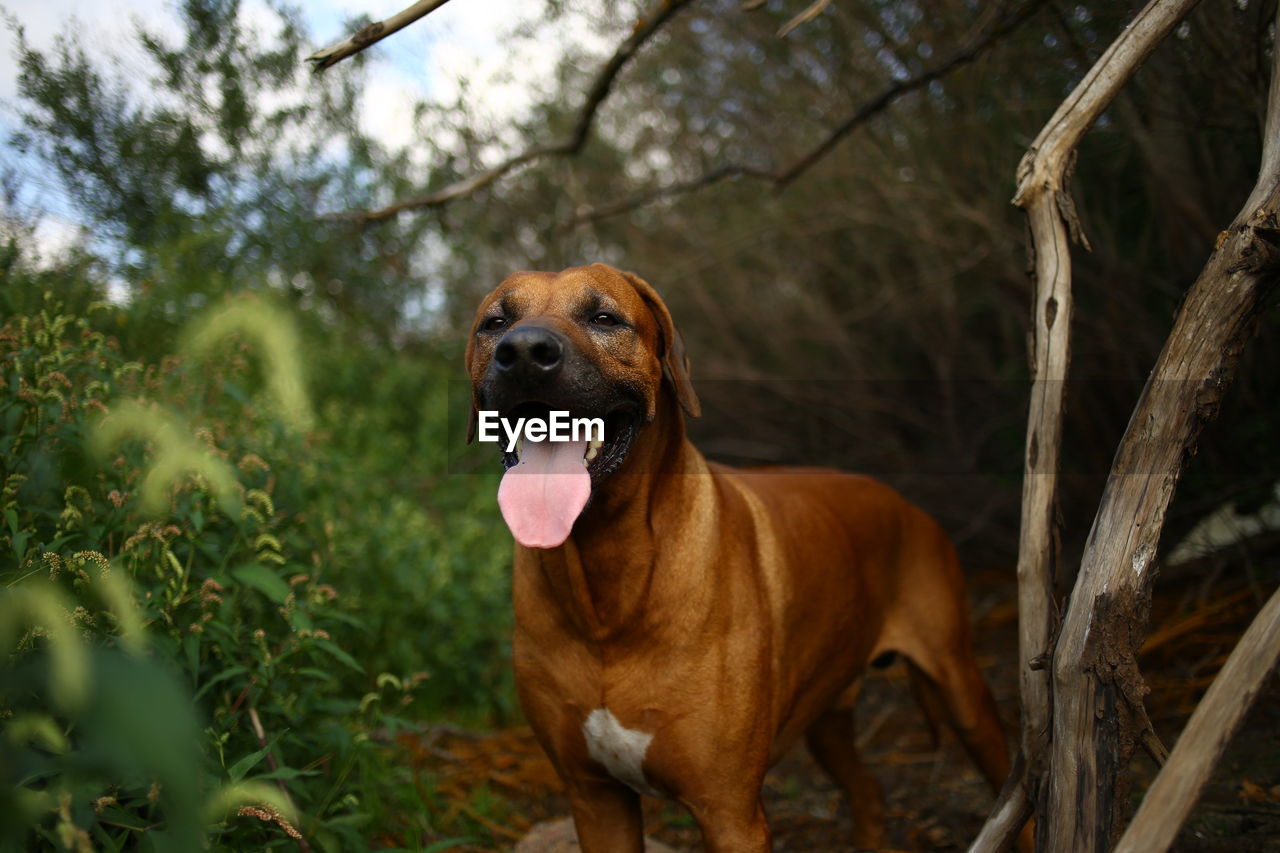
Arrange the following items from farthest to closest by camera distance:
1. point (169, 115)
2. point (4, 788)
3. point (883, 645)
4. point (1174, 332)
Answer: point (169, 115), point (883, 645), point (1174, 332), point (4, 788)

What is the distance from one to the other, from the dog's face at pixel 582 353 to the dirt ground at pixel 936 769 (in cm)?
178

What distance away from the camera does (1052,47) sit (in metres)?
3.60

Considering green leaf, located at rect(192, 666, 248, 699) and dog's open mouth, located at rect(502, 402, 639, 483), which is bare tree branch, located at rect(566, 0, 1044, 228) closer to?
dog's open mouth, located at rect(502, 402, 639, 483)

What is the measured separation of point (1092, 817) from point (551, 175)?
574 centimetres

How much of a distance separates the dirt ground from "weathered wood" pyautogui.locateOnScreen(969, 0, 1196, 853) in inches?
39.2

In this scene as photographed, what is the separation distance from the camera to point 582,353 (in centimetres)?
219

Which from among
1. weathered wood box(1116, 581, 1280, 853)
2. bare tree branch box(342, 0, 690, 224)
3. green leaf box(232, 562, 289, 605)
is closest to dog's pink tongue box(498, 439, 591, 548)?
green leaf box(232, 562, 289, 605)

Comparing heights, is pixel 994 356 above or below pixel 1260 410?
above

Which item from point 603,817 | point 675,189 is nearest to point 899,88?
point 675,189

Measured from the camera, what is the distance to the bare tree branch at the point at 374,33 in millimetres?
2307

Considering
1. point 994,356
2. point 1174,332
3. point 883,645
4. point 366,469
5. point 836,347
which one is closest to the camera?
point 1174,332

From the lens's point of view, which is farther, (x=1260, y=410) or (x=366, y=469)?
(x=366, y=469)

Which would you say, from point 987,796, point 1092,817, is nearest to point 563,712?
point 1092,817

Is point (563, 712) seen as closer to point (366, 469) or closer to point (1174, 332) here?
point (1174, 332)
